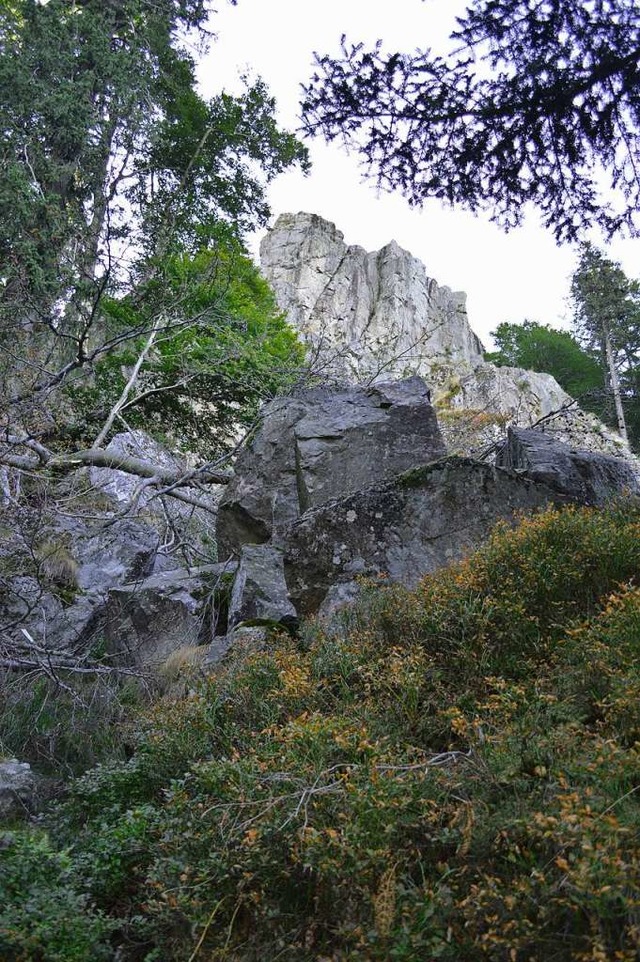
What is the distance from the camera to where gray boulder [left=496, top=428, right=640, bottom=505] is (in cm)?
564

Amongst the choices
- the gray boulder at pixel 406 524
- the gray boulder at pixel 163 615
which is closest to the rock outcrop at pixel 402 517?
the gray boulder at pixel 406 524

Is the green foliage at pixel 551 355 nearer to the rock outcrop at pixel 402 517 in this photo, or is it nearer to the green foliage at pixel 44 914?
the rock outcrop at pixel 402 517

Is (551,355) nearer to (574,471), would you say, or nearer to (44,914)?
(574,471)

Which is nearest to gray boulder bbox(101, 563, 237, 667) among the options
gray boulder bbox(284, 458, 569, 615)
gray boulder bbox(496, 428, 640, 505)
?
gray boulder bbox(284, 458, 569, 615)

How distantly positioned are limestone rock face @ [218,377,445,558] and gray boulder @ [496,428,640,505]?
45.9 inches

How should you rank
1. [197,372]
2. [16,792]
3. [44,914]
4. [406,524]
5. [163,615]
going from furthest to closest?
[197,372]
[163,615]
[406,524]
[16,792]
[44,914]

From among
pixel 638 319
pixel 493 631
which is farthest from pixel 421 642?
pixel 638 319

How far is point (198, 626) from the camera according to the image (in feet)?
20.8

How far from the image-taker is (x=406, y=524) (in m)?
5.55

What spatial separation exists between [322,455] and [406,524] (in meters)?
1.73

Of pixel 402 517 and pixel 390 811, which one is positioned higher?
pixel 402 517

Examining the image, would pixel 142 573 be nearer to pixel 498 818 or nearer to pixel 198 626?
pixel 198 626

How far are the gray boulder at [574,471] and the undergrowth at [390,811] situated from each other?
183cm

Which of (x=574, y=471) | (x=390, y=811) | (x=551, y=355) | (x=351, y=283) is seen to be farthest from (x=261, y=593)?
(x=351, y=283)
